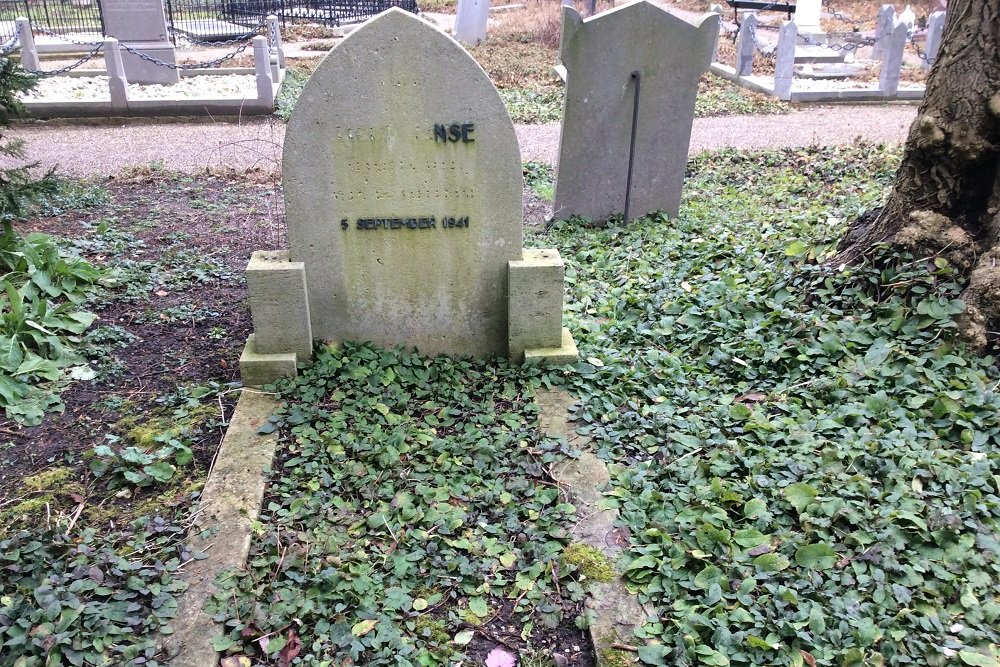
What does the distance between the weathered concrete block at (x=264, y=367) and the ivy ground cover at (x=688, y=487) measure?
0.37ft

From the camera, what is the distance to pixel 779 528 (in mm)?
2906

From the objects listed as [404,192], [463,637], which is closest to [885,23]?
[404,192]

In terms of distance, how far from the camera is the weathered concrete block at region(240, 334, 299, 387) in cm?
400

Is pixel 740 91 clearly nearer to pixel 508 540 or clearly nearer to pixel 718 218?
pixel 718 218

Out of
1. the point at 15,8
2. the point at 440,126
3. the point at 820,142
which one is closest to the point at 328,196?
the point at 440,126

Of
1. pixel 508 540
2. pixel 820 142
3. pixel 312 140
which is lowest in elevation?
pixel 508 540

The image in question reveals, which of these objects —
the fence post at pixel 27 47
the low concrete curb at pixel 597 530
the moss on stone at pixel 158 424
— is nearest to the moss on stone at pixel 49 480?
the moss on stone at pixel 158 424

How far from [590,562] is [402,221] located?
2052 millimetres

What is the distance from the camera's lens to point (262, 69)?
11.2 metres

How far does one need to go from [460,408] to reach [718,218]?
3.71 meters

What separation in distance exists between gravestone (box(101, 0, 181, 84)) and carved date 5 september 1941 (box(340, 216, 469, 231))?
11.0m

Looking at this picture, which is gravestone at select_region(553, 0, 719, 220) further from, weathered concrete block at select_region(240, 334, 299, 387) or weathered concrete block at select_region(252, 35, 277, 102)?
weathered concrete block at select_region(252, 35, 277, 102)

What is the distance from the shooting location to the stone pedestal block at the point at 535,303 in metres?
4.09

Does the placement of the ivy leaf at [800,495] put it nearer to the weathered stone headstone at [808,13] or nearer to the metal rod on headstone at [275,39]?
the metal rod on headstone at [275,39]
